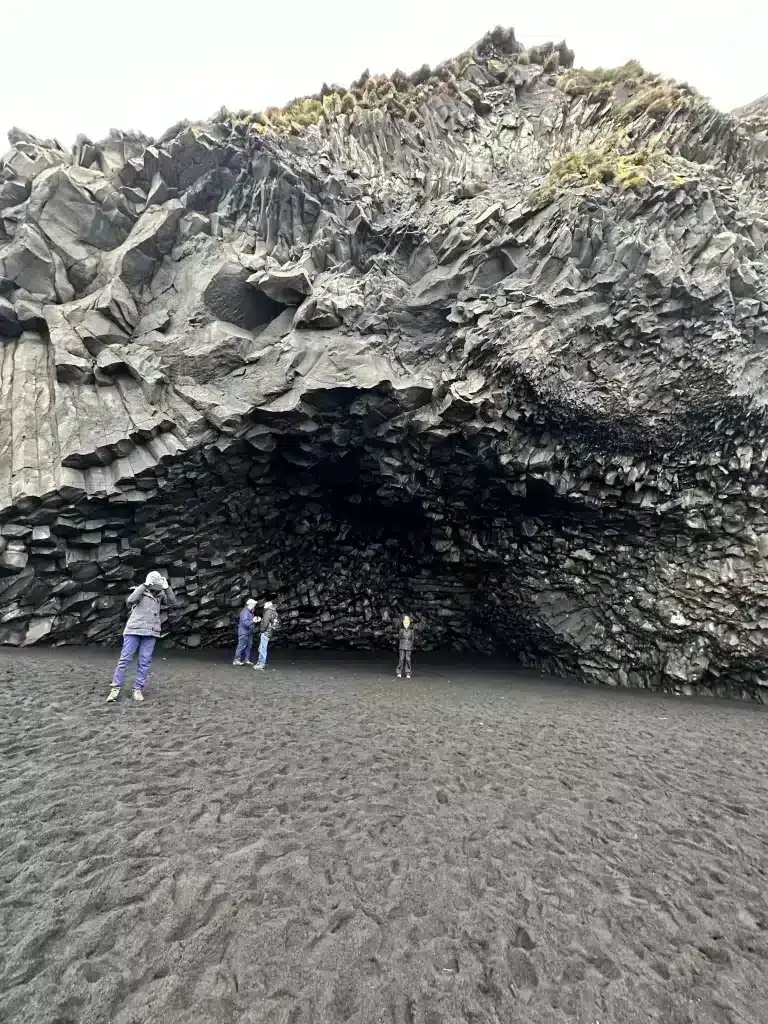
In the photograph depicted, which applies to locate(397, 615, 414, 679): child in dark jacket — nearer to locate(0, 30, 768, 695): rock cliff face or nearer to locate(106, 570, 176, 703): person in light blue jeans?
locate(0, 30, 768, 695): rock cliff face

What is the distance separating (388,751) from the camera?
6.44 meters

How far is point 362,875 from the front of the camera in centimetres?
384

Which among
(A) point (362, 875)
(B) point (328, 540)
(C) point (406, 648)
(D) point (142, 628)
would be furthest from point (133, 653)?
(B) point (328, 540)

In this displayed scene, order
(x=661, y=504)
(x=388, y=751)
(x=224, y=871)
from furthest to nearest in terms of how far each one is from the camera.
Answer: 1. (x=661, y=504)
2. (x=388, y=751)
3. (x=224, y=871)

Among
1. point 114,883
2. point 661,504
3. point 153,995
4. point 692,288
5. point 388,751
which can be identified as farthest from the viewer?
point 661,504

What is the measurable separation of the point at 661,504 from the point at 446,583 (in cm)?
703

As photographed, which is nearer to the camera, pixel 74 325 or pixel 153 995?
pixel 153 995

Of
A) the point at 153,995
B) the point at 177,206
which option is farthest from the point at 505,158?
the point at 153,995

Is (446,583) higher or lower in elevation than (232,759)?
higher

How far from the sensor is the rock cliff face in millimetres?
12242

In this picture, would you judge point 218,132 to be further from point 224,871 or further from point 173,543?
point 224,871

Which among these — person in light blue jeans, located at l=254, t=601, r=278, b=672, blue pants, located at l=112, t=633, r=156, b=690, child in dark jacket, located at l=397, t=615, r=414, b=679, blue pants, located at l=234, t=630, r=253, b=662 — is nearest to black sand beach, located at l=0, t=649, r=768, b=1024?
blue pants, located at l=112, t=633, r=156, b=690

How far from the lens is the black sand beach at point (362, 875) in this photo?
2.84 m

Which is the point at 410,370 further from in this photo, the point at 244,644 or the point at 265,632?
the point at 244,644
